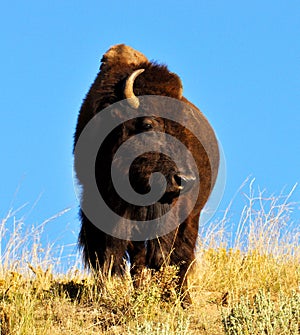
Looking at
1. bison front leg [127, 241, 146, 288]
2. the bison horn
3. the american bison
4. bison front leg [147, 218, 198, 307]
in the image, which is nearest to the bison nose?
the american bison

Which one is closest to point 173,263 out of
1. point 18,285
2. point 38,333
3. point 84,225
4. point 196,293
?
point 196,293

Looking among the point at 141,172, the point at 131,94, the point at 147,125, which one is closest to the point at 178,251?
the point at 141,172

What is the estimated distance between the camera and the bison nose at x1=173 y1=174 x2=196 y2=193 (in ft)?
24.0

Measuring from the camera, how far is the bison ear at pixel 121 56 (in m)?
8.43

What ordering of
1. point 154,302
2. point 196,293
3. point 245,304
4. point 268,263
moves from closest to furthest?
1. point 245,304
2. point 154,302
3. point 196,293
4. point 268,263

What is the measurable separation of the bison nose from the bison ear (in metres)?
1.57

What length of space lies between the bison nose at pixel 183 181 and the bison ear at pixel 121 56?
1569 millimetres

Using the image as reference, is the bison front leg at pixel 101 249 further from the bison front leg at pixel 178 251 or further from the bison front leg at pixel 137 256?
the bison front leg at pixel 178 251

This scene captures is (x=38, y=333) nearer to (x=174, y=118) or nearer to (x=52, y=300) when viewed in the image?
(x=52, y=300)

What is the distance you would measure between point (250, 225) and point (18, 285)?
324 cm

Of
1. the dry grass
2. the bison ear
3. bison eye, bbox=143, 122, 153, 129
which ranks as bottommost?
the dry grass

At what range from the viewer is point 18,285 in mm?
7133

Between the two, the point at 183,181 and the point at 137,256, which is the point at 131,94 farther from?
the point at 137,256

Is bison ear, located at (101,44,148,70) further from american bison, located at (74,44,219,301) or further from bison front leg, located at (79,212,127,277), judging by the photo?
bison front leg, located at (79,212,127,277)
